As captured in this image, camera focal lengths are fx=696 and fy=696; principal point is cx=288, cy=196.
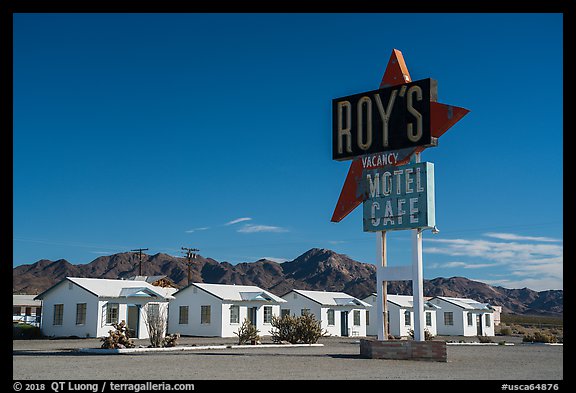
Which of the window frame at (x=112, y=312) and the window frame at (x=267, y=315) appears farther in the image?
the window frame at (x=267, y=315)

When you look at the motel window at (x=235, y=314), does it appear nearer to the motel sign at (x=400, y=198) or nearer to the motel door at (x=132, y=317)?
the motel door at (x=132, y=317)

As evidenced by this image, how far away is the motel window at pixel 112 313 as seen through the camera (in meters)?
37.8

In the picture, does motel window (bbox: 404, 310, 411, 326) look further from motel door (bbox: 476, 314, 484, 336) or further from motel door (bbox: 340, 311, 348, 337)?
motel door (bbox: 476, 314, 484, 336)

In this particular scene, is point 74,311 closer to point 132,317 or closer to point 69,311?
point 69,311

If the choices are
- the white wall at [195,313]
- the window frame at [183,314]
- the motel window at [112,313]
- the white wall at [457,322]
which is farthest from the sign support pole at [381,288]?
the white wall at [457,322]

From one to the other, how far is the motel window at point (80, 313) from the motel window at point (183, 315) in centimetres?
811

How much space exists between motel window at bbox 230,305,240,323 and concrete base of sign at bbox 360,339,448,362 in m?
23.3

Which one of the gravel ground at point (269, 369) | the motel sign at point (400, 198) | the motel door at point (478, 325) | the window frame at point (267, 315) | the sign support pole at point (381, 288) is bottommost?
the motel door at point (478, 325)

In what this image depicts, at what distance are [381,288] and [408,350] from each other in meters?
2.10

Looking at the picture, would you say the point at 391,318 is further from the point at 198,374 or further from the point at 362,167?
the point at 198,374

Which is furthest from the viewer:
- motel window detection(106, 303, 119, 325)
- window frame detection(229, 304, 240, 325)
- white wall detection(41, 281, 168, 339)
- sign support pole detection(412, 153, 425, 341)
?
window frame detection(229, 304, 240, 325)

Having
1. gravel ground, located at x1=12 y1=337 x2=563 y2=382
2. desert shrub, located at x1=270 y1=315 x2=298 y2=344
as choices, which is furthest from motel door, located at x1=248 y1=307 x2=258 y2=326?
gravel ground, located at x1=12 y1=337 x2=563 y2=382

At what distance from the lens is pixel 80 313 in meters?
38.0

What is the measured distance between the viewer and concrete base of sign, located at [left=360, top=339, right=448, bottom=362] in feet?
65.9
